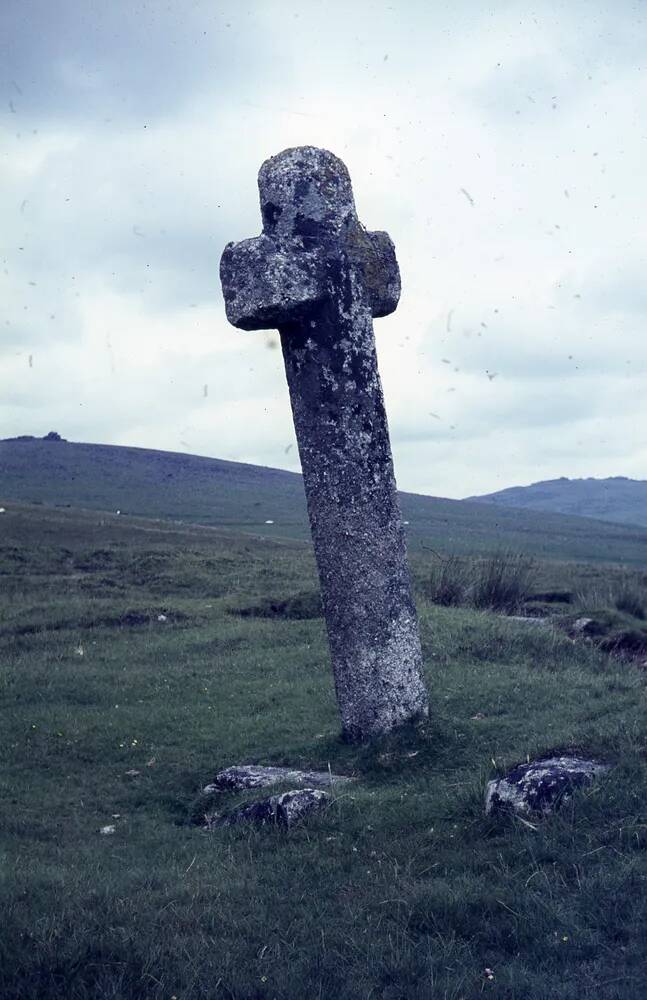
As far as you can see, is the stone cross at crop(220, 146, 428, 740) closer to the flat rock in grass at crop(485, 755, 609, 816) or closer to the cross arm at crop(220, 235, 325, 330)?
the cross arm at crop(220, 235, 325, 330)

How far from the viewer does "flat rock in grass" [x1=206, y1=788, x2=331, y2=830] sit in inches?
290

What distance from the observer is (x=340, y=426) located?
956 centimetres

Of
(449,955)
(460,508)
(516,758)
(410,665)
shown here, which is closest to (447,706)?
(410,665)

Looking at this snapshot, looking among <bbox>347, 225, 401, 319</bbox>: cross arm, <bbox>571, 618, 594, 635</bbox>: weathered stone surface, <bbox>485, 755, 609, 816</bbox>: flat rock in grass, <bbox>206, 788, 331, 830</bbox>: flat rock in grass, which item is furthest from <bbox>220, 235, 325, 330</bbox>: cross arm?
<bbox>571, 618, 594, 635</bbox>: weathered stone surface

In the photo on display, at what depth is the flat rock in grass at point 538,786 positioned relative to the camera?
671cm

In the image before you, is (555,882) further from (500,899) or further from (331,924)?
(331,924)

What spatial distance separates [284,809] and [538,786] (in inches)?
71.4

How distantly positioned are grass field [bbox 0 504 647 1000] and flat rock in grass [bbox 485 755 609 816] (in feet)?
0.44

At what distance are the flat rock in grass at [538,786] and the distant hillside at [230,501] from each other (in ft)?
154

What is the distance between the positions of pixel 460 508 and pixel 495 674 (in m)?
88.6

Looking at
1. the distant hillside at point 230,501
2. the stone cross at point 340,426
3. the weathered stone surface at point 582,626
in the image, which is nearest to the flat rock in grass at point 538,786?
the stone cross at point 340,426

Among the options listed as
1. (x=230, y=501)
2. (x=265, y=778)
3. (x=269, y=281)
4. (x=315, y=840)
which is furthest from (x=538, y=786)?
(x=230, y=501)

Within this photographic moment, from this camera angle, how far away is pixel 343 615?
9.51 metres

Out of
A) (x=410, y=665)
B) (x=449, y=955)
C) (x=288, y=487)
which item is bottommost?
(x=449, y=955)
